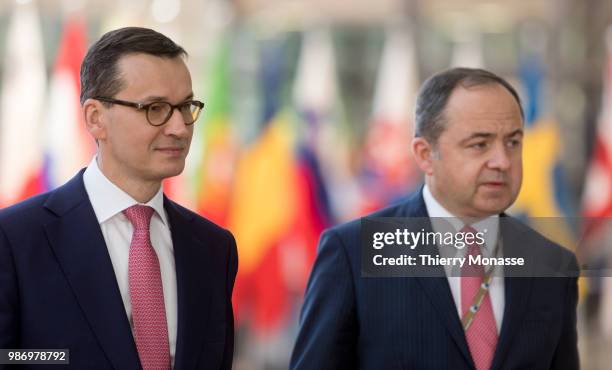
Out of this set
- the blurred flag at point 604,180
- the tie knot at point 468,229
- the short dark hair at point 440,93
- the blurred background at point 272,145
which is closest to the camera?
the tie knot at point 468,229

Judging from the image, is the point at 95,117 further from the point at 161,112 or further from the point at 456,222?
the point at 456,222

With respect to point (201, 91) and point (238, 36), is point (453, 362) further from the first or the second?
point (238, 36)

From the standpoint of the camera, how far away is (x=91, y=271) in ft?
9.57

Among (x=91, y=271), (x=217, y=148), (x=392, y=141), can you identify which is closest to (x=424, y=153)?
(x=91, y=271)

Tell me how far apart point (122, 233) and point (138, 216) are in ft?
0.23

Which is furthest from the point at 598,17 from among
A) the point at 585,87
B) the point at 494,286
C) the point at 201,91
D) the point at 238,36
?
the point at 494,286

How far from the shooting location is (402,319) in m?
3.39

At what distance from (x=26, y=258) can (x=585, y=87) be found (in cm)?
1675

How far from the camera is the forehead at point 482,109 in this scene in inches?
137

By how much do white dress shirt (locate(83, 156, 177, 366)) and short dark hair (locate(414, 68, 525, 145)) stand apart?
1.05 m

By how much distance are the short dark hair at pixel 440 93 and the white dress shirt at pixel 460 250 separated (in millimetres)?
222

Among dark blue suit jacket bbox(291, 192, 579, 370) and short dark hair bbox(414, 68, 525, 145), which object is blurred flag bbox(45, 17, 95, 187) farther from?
dark blue suit jacket bbox(291, 192, 579, 370)

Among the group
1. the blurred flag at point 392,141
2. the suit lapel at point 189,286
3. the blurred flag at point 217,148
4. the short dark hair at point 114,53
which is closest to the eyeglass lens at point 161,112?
the short dark hair at point 114,53

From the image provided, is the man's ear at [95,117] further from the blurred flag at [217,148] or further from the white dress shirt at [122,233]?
the blurred flag at [217,148]
